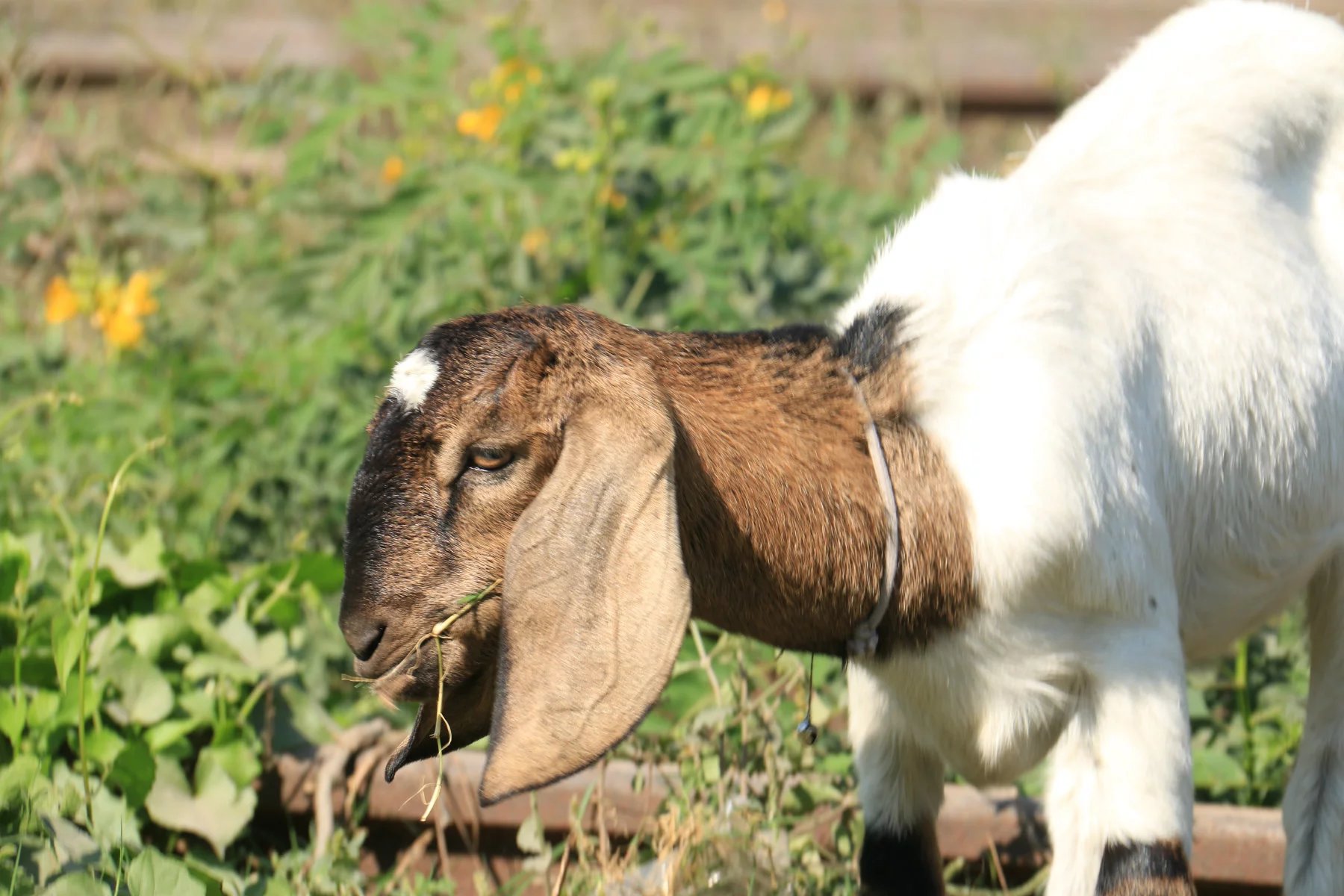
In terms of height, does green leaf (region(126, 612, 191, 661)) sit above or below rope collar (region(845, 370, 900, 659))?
below

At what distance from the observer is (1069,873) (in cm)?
271

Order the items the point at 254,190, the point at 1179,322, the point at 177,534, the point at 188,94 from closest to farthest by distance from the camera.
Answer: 1. the point at 1179,322
2. the point at 177,534
3. the point at 254,190
4. the point at 188,94

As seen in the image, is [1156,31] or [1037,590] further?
[1156,31]

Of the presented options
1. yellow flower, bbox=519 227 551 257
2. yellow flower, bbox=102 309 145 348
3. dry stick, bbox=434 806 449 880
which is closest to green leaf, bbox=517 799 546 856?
dry stick, bbox=434 806 449 880

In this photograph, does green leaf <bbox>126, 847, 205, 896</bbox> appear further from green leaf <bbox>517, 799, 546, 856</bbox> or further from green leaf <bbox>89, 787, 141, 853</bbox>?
green leaf <bbox>517, 799, 546, 856</bbox>

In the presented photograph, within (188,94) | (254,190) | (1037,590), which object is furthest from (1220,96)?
(188,94)

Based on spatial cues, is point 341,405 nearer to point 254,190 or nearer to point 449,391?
point 254,190

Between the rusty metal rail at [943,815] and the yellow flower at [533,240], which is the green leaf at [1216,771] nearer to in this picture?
the rusty metal rail at [943,815]

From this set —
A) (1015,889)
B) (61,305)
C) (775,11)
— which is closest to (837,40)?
(775,11)

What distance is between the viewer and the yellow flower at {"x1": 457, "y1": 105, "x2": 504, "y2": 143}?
4.92m

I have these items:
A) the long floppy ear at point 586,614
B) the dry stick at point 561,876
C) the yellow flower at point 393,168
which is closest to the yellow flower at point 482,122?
the yellow flower at point 393,168

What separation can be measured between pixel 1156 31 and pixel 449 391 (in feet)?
6.00

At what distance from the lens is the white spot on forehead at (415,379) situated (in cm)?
242

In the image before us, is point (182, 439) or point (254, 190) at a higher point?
point (254, 190)
